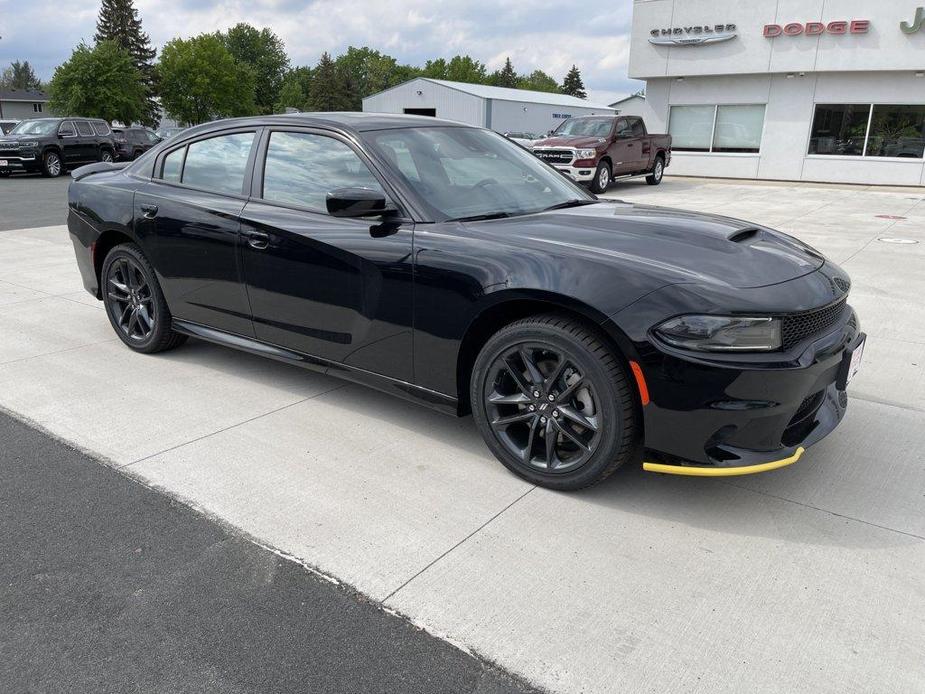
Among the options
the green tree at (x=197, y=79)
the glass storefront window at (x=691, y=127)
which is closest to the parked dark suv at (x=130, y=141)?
the glass storefront window at (x=691, y=127)

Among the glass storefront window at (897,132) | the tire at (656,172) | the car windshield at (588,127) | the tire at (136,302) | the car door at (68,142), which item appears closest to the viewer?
the tire at (136,302)

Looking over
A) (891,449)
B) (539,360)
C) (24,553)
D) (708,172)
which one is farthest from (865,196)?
(24,553)

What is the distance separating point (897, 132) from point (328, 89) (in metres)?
87.2

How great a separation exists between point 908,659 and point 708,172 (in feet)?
76.9

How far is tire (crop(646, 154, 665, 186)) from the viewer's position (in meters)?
20.1

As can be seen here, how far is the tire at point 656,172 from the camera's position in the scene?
2009 centimetres

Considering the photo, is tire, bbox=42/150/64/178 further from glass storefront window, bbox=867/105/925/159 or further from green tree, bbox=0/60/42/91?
green tree, bbox=0/60/42/91

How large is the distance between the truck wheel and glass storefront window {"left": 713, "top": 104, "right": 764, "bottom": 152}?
767 cm

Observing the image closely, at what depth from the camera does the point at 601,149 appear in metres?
17.2

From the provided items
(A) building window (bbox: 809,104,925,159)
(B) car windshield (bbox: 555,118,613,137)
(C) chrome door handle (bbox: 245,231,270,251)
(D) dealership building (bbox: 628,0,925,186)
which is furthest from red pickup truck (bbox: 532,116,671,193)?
(C) chrome door handle (bbox: 245,231,270,251)

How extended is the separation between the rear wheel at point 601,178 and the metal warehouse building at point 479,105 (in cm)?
3256

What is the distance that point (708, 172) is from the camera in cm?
2380

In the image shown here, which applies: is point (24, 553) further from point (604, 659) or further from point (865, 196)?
point (865, 196)

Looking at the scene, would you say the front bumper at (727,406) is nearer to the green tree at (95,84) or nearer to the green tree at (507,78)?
the green tree at (95,84)
